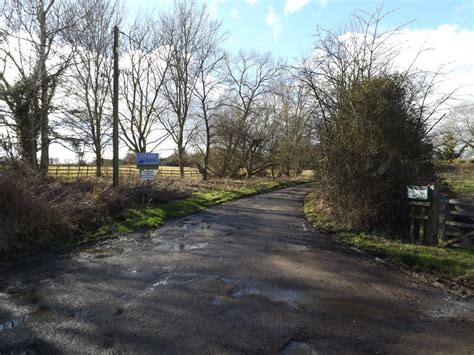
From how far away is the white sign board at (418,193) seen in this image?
10.5 meters

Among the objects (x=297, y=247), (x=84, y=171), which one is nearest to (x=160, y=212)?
(x=297, y=247)

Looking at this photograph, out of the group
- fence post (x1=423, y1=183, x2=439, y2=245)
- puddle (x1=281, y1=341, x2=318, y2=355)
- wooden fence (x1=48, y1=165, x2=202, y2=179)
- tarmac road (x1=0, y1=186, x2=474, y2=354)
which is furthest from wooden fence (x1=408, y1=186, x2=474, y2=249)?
wooden fence (x1=48, y1=165, x2=202, y2=179)

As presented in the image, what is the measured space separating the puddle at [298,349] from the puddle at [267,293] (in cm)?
119

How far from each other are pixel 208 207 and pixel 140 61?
21.9m

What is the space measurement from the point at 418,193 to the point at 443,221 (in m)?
0.94

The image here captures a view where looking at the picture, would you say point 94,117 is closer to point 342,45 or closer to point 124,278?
point 342,45

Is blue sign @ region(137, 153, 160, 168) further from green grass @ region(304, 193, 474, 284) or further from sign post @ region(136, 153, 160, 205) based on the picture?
green grass @ region(304, 193, 474, 284)

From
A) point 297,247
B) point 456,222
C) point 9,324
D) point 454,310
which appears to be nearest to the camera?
point 9,324

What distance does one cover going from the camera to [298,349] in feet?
15.1

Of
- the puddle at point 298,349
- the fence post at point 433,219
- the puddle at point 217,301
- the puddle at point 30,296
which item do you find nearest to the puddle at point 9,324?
the puddle at point 30,296

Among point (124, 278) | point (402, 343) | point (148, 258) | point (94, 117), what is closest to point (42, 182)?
point (148, 258)

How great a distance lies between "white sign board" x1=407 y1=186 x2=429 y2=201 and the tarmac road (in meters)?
2.55

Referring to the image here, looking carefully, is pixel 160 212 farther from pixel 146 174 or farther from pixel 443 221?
pixel 443 221

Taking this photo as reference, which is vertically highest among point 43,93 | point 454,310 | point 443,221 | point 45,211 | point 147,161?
point 43,93
